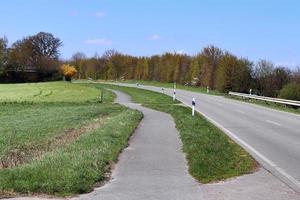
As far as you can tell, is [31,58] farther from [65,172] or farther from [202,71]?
[65,172]

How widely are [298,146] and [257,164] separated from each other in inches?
168

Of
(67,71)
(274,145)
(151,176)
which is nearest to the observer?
(151,176)

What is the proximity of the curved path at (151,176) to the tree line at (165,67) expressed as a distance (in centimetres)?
5316

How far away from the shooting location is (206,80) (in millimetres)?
87812

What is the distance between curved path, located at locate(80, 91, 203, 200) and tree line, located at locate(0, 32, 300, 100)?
53160 millimetres

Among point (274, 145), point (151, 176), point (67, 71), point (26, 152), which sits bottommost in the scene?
point (26, 152)

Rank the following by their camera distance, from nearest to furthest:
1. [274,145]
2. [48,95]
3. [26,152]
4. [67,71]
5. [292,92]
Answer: [26,152] < [274,145] < [48,95] < [292,92] < [67,71]

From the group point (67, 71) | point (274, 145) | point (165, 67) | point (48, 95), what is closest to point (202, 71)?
point (165, 67)

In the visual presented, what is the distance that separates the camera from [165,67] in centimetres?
11588

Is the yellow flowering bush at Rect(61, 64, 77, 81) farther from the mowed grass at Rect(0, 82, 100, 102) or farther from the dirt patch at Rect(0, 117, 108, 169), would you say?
the dirt patch at Rect(0, 117, 108, 169)

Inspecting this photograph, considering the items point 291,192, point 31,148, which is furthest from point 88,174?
point 31,148

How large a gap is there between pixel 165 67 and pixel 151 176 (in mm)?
106046

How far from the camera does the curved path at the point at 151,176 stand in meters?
8.54

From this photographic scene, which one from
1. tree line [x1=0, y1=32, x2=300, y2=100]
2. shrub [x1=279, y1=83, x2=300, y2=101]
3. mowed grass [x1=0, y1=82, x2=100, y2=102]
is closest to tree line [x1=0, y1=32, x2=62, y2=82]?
tree line [x1=0, y1=32, x2=300, y2=100]
